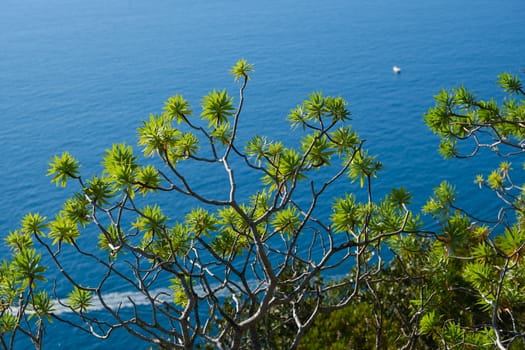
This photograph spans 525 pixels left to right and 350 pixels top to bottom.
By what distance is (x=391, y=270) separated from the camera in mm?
10000

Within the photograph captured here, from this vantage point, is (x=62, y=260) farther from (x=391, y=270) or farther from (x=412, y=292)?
(x=412, y=292)

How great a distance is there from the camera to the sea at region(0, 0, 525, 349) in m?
21.0

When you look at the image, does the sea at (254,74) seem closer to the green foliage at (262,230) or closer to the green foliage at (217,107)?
the green foliage at (262,230)

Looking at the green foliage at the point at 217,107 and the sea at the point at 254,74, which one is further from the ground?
the sea at the point at 254,74

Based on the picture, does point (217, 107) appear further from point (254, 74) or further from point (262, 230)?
point (254, 74)

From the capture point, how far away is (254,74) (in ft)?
97.4

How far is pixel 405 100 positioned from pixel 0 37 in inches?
1031

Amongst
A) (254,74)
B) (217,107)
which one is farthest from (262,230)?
(254,74)

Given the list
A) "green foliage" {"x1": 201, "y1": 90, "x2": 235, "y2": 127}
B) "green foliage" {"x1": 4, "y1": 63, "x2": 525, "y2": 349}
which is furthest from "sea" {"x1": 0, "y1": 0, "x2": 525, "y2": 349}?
"green foliage" {"x1": 201, "y1": 90, "x2": 235, "y2": 127}

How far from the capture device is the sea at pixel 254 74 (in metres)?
21.0

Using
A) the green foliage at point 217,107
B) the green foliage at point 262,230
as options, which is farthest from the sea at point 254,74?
the green foliage at point 217,107

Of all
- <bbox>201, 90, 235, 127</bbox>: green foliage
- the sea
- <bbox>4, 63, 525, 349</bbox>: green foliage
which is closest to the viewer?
<bbox>4, 63, 525, 349</bbox>: green foliage

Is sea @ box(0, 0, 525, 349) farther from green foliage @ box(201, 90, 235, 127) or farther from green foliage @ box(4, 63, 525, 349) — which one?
A: green foliage @ box(201, 90, 235, 127)

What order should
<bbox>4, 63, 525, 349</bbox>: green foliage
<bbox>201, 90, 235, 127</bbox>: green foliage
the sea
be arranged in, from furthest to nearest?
the sea, <bbox>201, 90, 235, 127</bbox>: green foliage, <bbox>4, 63, 525, 349</bbox>: green foliage
